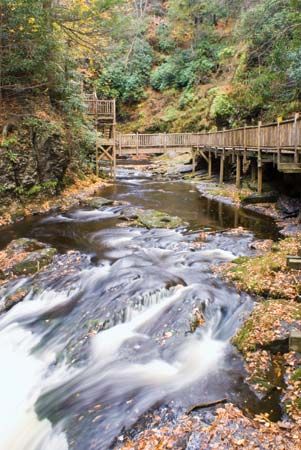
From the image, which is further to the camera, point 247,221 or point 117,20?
point 117,20

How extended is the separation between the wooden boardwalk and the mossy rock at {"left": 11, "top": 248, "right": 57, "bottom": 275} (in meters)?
7.81

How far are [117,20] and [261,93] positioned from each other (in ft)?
33.3

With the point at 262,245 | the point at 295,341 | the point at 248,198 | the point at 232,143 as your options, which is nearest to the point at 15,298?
the point at 295,341

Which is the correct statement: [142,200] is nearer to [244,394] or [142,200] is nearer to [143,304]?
[143,304]

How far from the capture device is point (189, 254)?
10.7 metres

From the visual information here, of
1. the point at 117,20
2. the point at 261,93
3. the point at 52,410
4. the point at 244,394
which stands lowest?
the point at 52,410

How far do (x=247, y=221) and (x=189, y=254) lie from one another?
4.45 m

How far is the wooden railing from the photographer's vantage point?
1264cm

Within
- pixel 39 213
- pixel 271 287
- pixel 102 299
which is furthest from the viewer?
pixel 39 213

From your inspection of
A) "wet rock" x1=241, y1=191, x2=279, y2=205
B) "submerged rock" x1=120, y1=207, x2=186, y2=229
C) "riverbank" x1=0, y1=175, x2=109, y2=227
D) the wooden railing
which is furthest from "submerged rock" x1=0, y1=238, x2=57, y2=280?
"wet rock" x1=241, y1=191, x2=279, y2=205

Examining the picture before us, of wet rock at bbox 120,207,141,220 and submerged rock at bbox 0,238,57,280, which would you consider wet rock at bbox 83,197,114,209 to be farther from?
submerged rock at bbox 0,238,57,280

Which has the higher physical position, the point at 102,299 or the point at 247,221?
the point at 247,221

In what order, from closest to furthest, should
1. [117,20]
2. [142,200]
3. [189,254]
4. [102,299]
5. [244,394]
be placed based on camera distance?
[244,394]
[102,299]
[189,254]
[117,20]
[142,200]

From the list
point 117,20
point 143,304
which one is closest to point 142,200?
point 117,20
